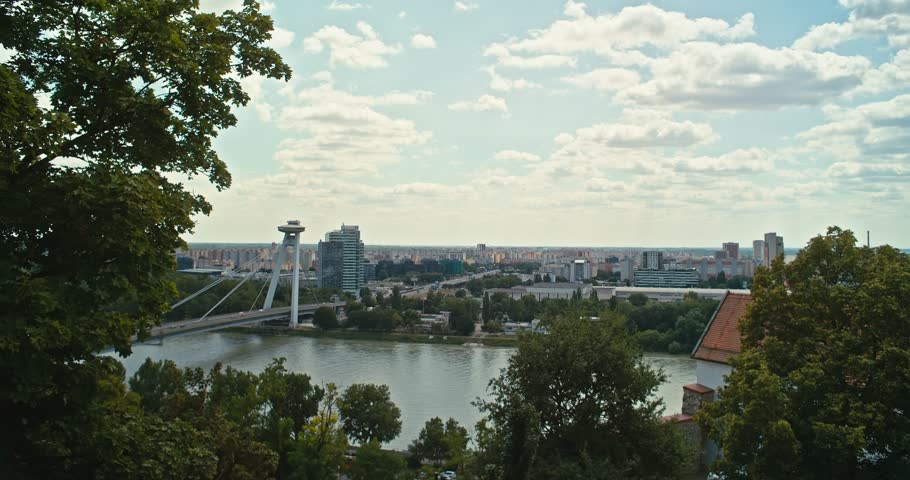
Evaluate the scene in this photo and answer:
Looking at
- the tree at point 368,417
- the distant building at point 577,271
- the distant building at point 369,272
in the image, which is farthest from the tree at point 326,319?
the distant building at point 577,271

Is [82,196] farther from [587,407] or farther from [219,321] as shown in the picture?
[219,321]

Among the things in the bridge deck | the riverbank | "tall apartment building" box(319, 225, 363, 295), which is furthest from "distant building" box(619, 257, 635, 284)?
the riverbank

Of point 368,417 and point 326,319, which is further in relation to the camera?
A: point 326,319

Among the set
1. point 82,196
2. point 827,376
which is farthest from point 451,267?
point 82,196

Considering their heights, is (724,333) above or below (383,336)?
above

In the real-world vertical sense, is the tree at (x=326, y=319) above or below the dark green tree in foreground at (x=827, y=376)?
below

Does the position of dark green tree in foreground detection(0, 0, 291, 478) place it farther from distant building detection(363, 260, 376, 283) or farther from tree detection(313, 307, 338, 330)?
distant building detection(363, 260, 376, 283)

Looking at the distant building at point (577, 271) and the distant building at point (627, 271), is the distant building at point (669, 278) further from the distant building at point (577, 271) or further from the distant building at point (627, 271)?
the distant building at point (577, 271)
